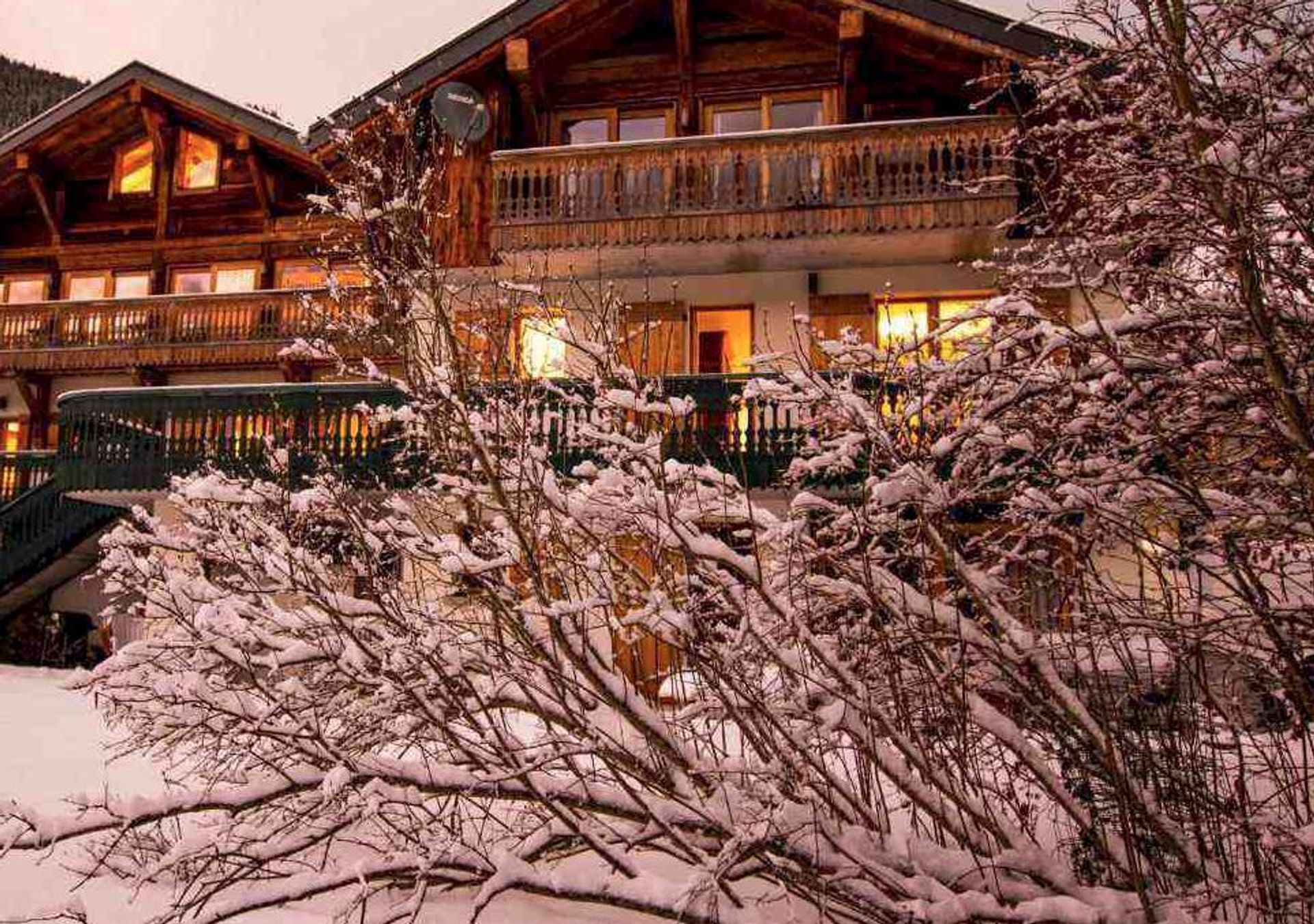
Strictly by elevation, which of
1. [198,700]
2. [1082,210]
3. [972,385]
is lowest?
[198,700]

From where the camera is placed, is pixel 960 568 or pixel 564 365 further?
pixel 564 365

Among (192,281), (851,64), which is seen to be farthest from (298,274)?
(851,64)

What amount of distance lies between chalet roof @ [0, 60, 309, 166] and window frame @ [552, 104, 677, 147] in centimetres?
519

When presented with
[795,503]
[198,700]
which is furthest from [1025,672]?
[198,700]

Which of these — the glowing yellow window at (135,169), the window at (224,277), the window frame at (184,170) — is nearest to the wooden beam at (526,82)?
the window at (224,277)

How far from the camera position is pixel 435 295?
443 cm

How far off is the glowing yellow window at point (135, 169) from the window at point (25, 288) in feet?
8.93

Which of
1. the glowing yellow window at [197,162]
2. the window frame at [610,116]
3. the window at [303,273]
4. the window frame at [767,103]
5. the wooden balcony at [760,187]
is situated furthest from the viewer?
the glowing yellow window at [197,162]

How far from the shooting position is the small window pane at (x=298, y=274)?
1938cm

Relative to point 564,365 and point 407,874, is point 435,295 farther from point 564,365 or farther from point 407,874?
point 407,874

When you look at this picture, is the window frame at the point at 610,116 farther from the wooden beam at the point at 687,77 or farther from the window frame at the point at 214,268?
the window frame at the point at 214,268

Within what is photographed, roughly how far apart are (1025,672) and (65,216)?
22716 mm

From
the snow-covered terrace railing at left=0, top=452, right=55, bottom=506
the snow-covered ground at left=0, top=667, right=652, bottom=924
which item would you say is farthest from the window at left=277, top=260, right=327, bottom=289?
the snow-covered ground at left=0, top=667, right=652, bottom=924

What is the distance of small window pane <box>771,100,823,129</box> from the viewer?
15.0 meters
